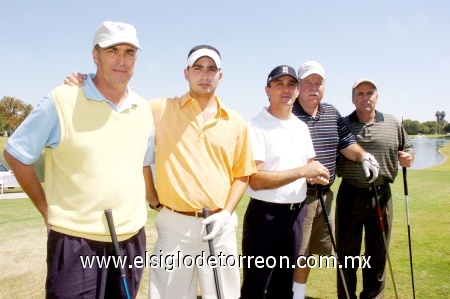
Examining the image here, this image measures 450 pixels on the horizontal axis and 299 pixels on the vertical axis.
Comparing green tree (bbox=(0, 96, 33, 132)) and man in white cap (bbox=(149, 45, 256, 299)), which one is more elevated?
green tree (bbox=(0, 96, 33, 132))

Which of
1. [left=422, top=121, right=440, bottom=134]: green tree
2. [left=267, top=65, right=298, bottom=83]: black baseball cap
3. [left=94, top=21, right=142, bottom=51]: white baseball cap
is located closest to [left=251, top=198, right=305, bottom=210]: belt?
[left=267, top=65, right=298, bottom=83]: black baseball cap

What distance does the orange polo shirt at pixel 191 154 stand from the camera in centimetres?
323

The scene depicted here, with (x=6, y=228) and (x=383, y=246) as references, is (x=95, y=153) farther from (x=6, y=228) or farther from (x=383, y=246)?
(x=6, y=228)

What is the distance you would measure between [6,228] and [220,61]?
26.5 feet

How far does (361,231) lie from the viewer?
16.9ft

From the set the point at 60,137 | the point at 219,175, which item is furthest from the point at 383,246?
the point at 60,137

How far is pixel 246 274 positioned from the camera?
12.7ft

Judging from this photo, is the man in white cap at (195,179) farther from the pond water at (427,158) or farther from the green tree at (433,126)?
the green tree at (433,126)

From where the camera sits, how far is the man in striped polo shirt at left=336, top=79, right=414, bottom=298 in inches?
199

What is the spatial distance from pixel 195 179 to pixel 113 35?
1.42m

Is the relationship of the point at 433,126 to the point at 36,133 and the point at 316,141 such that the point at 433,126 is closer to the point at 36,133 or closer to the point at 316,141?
the point at 316,141

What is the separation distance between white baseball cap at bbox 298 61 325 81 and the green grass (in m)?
3.05

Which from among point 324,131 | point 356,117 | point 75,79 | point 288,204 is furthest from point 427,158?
point 75,79

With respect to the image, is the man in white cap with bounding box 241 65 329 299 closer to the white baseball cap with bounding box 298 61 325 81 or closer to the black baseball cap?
the black baseball cap
